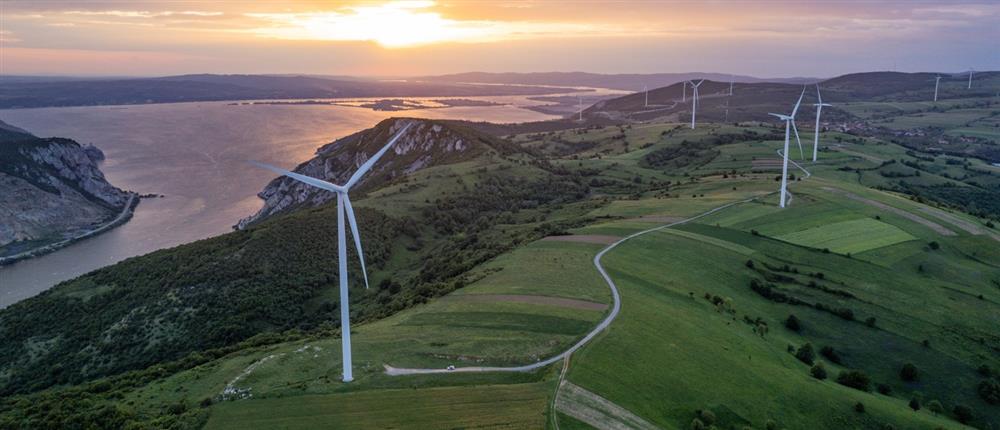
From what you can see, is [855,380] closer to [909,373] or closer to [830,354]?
[830,354]

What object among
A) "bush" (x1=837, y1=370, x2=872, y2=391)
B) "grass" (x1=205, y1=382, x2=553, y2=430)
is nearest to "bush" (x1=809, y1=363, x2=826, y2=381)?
"bush" (x1=837, y1=370, x2=872, y2=391)

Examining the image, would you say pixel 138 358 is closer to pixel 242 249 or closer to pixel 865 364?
pixel 242 249

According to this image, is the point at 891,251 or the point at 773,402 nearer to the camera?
the point at 773,402

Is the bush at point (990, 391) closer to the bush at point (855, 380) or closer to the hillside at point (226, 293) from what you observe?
the bush at point (855, 380)

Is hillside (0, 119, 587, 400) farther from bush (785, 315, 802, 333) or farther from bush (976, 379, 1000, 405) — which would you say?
bush (976, 379, 1000, 405)

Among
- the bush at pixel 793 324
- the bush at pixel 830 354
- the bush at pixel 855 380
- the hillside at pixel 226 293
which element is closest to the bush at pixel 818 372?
the bush at pixel 855 380

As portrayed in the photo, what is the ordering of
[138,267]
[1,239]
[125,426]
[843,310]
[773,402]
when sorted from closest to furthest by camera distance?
[125,426]
[773,402]
[843,310]
[138,267]
[1,239]

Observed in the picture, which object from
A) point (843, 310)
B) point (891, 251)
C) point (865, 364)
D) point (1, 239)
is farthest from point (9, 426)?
point (1, 239)
